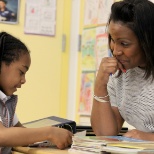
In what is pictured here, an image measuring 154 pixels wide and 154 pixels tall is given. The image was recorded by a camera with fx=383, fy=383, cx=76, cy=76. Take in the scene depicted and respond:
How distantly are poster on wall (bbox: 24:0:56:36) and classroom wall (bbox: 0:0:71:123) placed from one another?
0.13ft

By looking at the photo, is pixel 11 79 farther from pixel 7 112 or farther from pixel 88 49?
pixel 88 49

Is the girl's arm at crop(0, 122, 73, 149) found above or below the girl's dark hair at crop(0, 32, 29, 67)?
below

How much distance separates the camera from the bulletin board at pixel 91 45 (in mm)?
3021

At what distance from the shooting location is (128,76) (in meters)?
1.75

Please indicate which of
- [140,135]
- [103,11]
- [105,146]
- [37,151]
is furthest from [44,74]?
[105,146]

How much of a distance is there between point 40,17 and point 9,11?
32 cm

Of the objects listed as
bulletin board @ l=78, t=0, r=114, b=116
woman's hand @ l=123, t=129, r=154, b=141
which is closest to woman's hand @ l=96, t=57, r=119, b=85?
woman's hand @ l=123, t=129, r=154, b=141

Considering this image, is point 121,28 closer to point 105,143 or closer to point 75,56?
point 105,143

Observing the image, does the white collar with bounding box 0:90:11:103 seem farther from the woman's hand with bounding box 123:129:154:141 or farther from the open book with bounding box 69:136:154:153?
the woman's hand with bounding box 123:129:154:141

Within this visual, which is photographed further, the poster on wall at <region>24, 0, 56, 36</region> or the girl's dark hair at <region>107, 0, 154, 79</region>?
the poster on wall at <region>24, 0, 56, 36</region>

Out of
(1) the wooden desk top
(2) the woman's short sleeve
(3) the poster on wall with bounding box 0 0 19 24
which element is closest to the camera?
(1) the wooden desk top

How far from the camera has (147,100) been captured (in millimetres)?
1633

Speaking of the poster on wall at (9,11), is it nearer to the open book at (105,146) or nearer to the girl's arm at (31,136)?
the girl's arm at (31,136)

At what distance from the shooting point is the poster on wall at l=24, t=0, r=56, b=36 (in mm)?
3414
